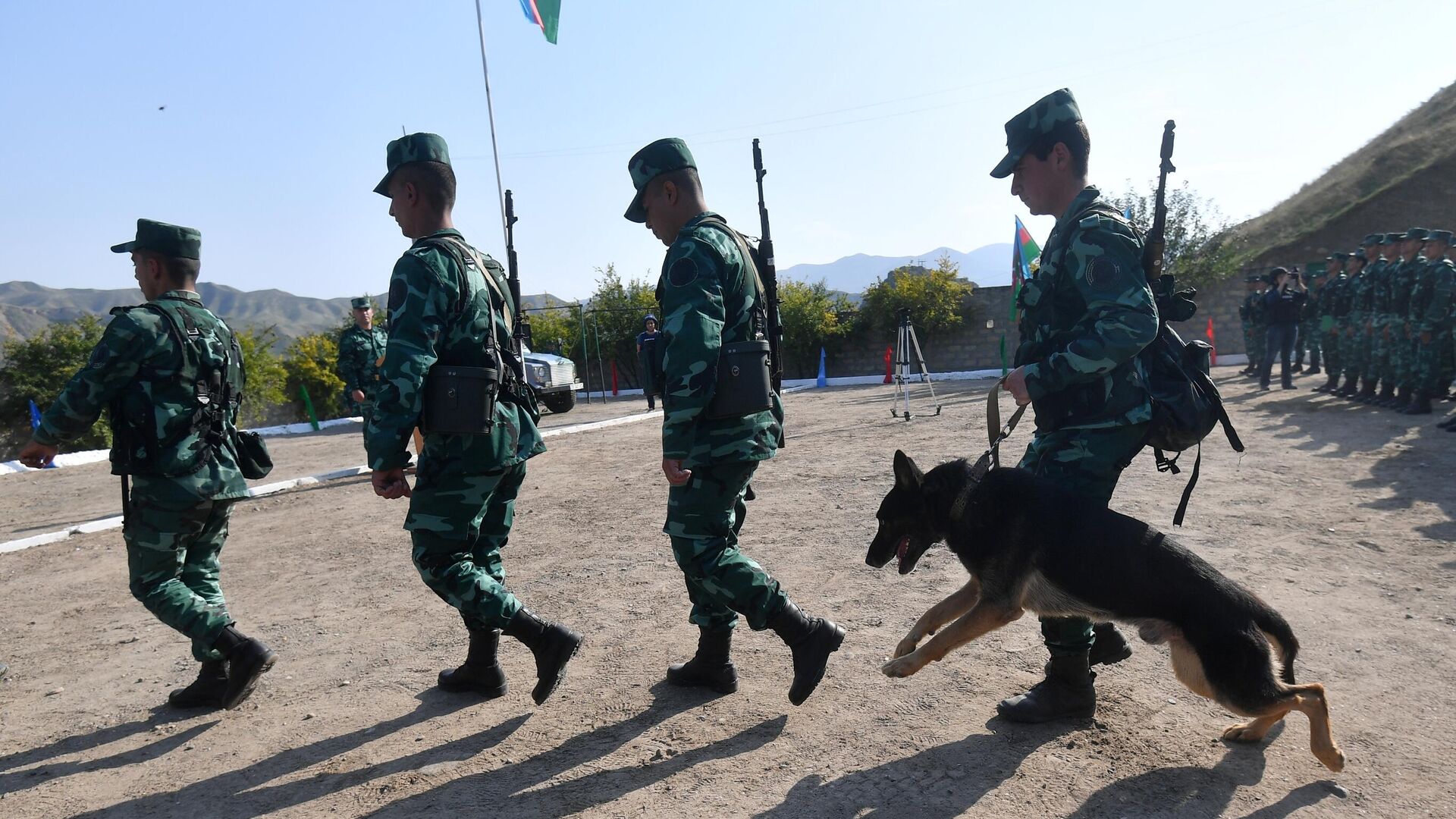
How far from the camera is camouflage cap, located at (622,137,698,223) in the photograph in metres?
3.38

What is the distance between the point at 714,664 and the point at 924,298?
25996mm

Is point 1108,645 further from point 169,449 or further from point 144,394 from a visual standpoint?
point 144,394

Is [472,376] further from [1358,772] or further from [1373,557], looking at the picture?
[1373,557]

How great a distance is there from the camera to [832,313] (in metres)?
29.1

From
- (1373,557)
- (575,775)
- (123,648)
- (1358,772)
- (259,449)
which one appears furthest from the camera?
(1373,557)

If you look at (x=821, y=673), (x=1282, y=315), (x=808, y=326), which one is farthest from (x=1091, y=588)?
(x=808, y=326)

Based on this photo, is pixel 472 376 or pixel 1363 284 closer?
pixel 472 376

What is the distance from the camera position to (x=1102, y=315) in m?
2.76

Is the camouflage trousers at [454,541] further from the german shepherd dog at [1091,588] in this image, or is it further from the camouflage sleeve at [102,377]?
the german shepherd dog at [1091,588]

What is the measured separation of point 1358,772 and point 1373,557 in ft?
9.27

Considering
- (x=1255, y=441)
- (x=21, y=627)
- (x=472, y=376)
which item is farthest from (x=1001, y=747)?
(x=1255, y=441)

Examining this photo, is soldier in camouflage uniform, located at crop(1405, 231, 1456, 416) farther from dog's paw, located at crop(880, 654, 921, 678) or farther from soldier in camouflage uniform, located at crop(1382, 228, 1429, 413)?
dog's paw, located at crop(880, 654, 921, 678)

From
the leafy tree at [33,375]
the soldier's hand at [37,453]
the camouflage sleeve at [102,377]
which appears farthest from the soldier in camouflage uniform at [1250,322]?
the leafy tree at [33,375]

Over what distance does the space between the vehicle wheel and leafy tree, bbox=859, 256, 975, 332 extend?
1236 centimetres
